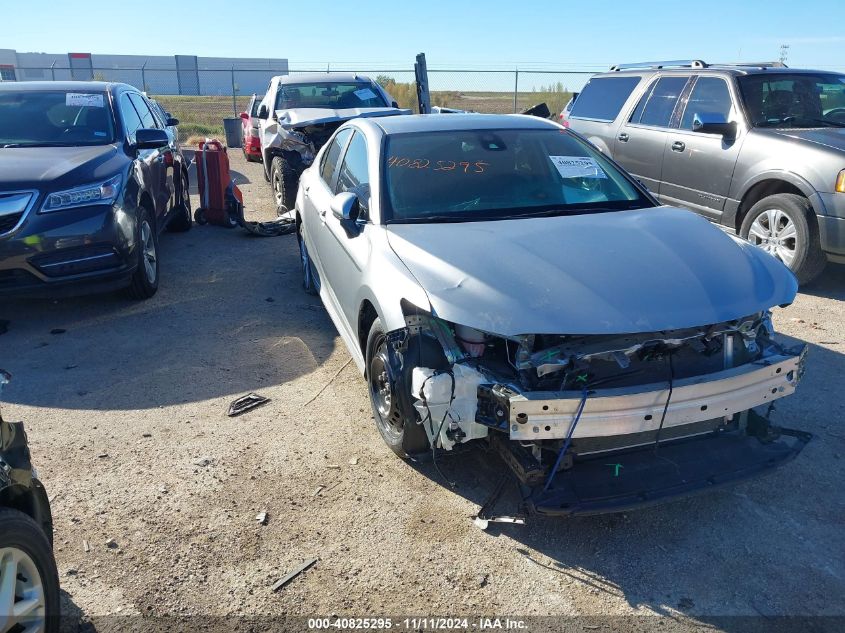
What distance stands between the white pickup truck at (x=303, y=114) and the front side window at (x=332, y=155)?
3723mm

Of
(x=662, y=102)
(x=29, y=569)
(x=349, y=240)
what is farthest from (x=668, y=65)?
(x=29, y=569)

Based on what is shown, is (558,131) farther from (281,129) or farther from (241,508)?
(281,129)

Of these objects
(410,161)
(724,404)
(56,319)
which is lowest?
(56,319)

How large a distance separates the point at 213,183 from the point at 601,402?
764 centimetres

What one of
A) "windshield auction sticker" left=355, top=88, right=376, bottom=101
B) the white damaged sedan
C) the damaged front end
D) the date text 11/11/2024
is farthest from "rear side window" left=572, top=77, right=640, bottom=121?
the date text 11/11/2024

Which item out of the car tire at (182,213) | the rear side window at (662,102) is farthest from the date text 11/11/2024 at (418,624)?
the car tire at (182,213)

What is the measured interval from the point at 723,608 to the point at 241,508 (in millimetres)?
2138

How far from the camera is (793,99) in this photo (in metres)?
7.09

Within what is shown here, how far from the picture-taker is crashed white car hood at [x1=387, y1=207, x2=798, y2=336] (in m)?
2.97

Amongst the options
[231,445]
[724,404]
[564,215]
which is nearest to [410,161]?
[564,215]

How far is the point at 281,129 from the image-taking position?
30.8 ft

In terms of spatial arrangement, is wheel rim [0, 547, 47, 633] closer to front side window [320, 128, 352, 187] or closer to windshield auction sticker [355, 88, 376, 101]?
front side window [320, 128, 352, 187]

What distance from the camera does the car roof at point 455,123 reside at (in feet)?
15.2

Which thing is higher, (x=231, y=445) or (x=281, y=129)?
(x=281, y=129)
